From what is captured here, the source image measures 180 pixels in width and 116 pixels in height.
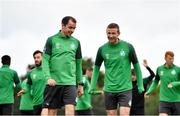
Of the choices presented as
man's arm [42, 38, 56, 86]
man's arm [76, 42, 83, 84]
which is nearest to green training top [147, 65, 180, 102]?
man's arm [76, 42, 83, 84]

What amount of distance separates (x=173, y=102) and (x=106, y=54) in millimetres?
4090

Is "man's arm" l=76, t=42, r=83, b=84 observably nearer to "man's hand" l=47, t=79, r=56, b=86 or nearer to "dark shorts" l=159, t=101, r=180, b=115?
"man's hand" l=47, t=79, r=56, b=86

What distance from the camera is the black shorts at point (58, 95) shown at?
18344 millimetres

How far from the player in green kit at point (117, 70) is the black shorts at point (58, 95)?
1.30 meters

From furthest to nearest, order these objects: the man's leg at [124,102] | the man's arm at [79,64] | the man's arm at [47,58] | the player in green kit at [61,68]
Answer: the man's leg at [124,102], the man's arm at [79,64], the player in green kit at [61,68], the man's arm at [47,58]

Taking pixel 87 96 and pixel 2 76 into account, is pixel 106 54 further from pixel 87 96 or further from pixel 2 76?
pixel 87 96

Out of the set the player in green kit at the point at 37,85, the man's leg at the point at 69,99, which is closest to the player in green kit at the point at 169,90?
the player in green kit at the point at 37,85

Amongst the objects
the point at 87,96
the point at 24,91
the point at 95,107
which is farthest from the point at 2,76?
the point at 95,107

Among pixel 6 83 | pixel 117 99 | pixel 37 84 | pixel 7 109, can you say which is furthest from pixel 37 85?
pixel 117 99

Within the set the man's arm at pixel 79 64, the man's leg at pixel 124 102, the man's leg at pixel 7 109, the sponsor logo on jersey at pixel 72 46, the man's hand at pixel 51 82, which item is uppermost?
the sponsor logo on jersey at pixel 72 46

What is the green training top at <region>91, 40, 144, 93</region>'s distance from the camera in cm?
1927

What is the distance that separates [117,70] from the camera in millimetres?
19266

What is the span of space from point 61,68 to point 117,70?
64.2 inches

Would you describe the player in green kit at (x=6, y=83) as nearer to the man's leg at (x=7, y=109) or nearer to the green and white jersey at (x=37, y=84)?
the man's leg at (x=7, y=109)
